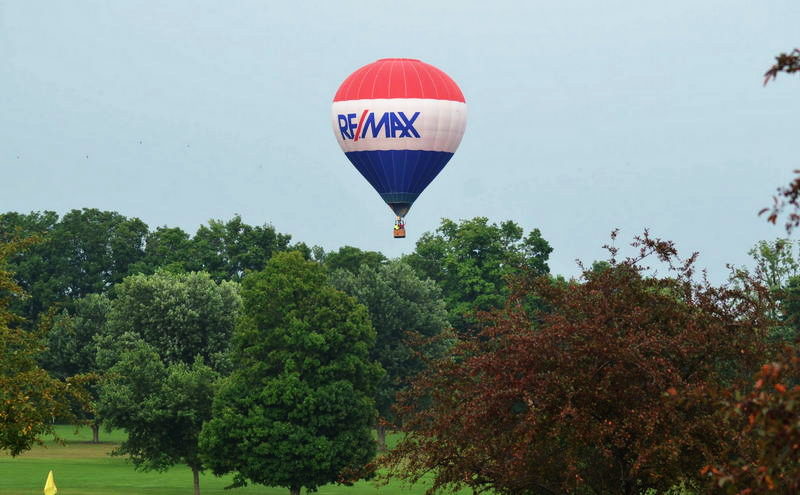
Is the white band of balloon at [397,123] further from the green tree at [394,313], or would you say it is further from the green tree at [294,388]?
the green tree at [294,388]

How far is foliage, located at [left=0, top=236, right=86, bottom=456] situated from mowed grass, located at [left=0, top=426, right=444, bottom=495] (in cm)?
3513

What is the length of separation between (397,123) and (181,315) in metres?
16.9

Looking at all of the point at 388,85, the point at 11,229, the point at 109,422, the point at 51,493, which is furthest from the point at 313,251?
the point at 51,493

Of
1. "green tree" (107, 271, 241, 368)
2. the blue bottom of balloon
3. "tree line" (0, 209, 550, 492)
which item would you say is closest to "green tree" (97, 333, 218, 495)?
"tree line" (0, 209, 550, 492)

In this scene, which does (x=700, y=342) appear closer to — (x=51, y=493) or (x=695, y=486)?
(x=695, y=486)

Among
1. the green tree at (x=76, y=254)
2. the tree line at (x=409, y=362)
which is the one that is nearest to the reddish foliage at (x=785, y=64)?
the tree line at (x=409, y=362)

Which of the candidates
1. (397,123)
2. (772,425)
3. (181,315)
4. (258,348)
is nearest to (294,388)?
(258,348)

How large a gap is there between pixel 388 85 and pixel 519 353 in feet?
191

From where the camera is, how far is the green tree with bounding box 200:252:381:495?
2473 inches

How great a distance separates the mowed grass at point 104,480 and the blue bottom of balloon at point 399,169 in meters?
17.9

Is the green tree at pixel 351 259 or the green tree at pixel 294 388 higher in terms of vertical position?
the green tree at pixel 351 259

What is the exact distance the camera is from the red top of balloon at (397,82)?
81750mm

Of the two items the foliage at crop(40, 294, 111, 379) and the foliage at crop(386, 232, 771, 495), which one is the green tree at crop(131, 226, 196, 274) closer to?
the foliage at crop(40, 294, 111, 379)

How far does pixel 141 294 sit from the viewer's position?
3162 inches
